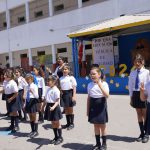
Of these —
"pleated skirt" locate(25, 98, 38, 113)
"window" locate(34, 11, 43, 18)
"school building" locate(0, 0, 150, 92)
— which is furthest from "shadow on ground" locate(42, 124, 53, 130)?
"window" locate(34, 11, 43, 18)

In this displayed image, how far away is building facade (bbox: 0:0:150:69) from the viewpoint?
21.5 m

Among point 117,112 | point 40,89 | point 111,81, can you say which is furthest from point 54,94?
point 111,81

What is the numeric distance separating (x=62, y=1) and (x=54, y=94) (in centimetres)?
2005

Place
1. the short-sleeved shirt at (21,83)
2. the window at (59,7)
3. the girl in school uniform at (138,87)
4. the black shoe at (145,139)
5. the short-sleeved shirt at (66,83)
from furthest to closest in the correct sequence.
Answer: the window at (59,7) < the short-sleeved shirt at (21,83) < the short-sleeved shirt at (66,83) < the girl in school uniform at (138,87) < the black shoe at (145,139)

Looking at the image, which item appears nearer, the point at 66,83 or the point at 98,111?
the point at 98,111

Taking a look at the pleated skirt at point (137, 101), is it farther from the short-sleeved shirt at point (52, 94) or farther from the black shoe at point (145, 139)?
the short-sleeved shirt at point (52, 94)

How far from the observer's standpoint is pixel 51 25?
26422 mm

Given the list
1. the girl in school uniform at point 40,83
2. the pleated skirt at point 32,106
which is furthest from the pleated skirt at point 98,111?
the girl in school uniform at point 40,83

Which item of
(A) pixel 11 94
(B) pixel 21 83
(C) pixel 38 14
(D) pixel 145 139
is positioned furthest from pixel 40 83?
(C) pixel 38 14

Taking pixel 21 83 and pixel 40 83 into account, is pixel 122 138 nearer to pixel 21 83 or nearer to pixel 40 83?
pixel 40 83

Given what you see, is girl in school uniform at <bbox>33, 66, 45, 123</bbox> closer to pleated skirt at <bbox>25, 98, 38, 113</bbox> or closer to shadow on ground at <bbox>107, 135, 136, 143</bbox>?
pleated skirt at <bbox>25, 98, 38, 113</bbox>

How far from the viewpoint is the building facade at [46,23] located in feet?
70.5

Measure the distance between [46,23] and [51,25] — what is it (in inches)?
30.5

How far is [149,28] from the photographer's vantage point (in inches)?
720
